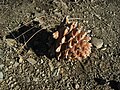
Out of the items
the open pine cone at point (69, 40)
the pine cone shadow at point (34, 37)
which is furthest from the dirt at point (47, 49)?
the open pine cone at point (69, 40)

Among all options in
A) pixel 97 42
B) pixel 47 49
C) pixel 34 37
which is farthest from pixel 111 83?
pixel 34 37

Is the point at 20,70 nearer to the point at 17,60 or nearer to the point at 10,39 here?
the point at 17,60

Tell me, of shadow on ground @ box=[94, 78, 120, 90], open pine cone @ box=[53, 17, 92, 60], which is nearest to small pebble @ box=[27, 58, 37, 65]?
open pine cone @ box=[53, 17, 92, 60]

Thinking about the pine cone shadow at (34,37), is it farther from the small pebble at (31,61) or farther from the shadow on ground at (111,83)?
the shadow on ground at (111,83)

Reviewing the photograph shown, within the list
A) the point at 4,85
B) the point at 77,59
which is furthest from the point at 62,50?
the point at 4,85

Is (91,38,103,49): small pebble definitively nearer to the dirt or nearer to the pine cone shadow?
the dirt

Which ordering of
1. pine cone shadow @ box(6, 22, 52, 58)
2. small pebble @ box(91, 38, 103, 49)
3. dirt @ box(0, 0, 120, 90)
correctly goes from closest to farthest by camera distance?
dirt @ box(0, 0, 120, 90)
pine cone shadow @ box(6, 22, 52, 58)
small pebble @ box(91, 38, 103, 49)
